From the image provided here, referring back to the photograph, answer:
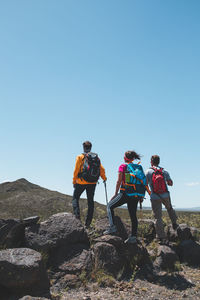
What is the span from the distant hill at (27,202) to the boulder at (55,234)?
44.7 ft

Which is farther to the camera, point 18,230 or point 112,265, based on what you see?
point 18,230

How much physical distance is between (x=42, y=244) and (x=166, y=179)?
4.69 m

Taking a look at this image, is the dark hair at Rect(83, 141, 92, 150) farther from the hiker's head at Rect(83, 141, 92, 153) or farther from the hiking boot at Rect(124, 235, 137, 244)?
the hiking boot at Rect(124, 235, 137, 244)

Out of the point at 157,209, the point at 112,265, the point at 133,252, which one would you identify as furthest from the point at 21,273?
the point at 157,209

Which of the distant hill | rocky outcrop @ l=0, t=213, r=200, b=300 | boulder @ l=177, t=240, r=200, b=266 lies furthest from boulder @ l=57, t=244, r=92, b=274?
the distant hill

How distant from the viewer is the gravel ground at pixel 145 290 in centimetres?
595

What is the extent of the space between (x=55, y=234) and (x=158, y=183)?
12.6ft

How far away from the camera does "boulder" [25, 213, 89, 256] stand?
733 cm

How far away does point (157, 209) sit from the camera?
8852mm

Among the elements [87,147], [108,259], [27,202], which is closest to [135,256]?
[108,259]

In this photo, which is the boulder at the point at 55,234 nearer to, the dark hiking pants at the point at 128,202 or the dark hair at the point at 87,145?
the dark hiking pants at the point at 128,202

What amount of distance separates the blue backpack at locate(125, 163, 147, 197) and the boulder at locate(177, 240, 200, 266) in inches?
112

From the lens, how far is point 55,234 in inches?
297

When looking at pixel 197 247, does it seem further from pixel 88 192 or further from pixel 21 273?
pixel 21 273
